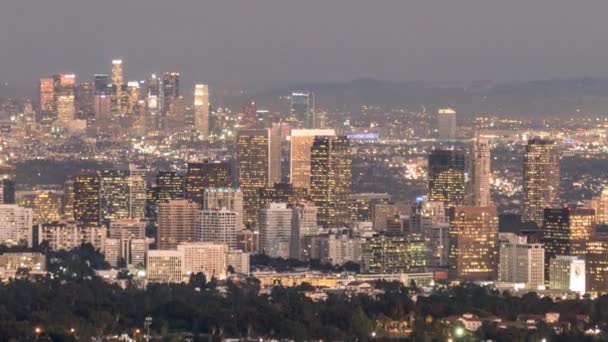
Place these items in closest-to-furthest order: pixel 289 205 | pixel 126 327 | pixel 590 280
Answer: pixel 126 327
pixel 590 280
pixel 289 205

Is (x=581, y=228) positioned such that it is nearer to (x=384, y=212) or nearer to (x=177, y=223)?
(x=384, y=212)

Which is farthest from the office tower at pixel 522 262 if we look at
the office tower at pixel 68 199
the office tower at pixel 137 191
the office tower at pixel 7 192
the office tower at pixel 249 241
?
the office tower at pixel 7 192

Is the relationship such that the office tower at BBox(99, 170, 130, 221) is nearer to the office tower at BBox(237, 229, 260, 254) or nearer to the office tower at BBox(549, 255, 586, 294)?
the office tower at BBox(237, 229, 260, 254)

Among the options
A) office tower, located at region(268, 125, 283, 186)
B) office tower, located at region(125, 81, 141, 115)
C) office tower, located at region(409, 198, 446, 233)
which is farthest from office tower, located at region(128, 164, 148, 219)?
office tower, located at region(125, 81, 141, 115)

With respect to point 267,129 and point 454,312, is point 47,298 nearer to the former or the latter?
point 454,312

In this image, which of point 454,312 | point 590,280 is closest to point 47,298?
point 454,312

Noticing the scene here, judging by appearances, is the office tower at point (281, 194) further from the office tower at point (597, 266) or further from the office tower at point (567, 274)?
the office tower at point (567, 274)

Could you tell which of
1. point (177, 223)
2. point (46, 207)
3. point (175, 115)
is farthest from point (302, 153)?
point (177, 223)
